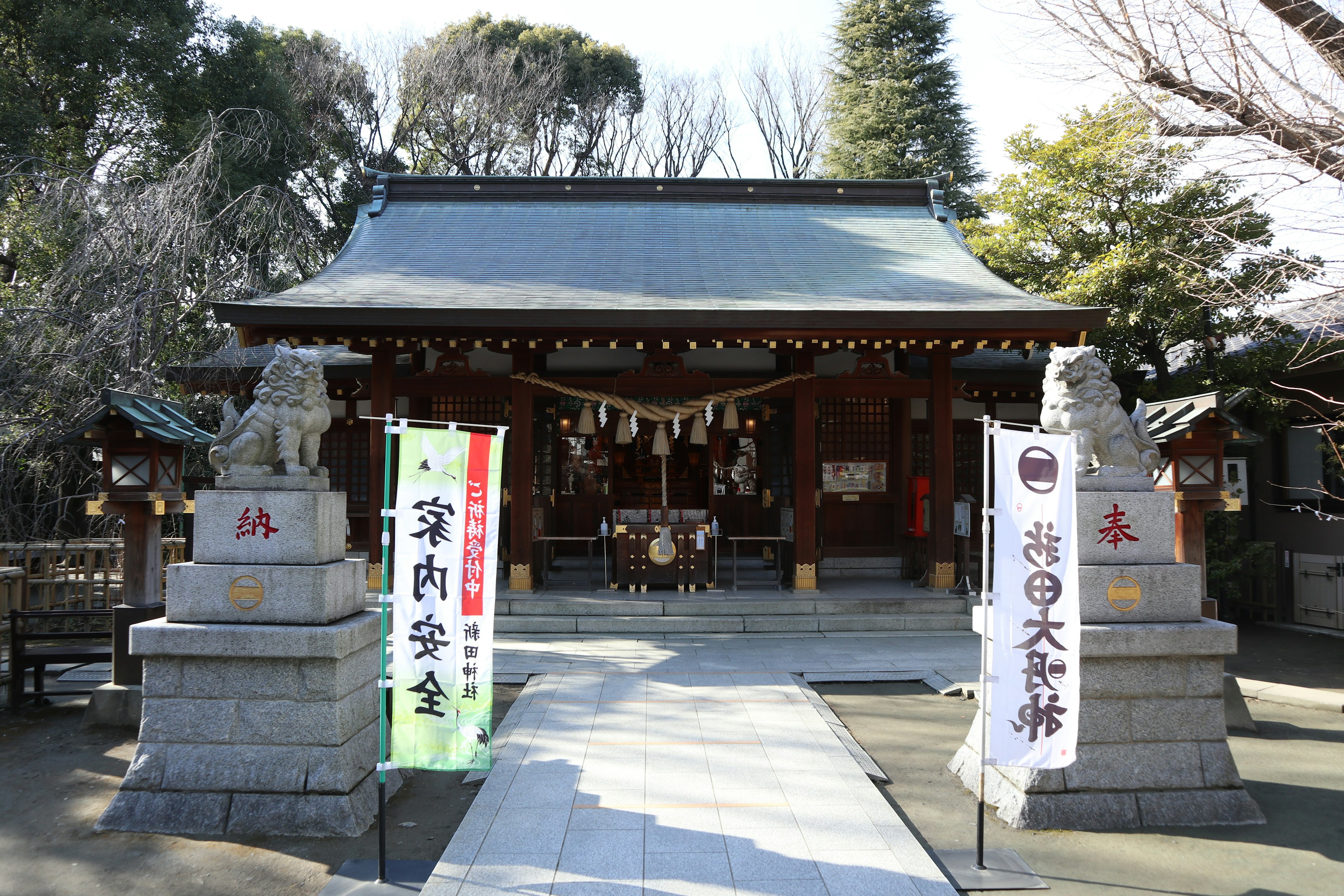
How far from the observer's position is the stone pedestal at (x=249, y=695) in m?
4.33

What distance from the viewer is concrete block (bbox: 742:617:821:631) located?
9.43 m

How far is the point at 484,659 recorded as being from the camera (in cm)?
395

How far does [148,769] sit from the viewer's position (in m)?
4.41

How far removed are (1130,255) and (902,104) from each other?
46.9 feet

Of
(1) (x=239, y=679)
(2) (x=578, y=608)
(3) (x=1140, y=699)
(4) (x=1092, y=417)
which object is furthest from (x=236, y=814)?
(4) (x=1092, y=417)

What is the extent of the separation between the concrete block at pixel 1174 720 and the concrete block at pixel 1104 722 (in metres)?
0.06

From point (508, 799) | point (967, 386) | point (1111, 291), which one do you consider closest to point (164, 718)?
point (508, 799)

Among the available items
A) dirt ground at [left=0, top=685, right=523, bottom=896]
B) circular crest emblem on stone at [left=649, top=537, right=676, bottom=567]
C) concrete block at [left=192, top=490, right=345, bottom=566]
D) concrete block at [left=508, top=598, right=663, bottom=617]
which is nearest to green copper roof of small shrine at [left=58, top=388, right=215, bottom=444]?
concrete block at [left=192, top=490, right=345, bottom=566]

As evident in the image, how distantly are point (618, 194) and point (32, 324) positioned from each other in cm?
908

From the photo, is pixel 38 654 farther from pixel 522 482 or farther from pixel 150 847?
pixel 522 482

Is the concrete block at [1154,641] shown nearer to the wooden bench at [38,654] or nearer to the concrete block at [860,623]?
the wooden bench at [38,654]

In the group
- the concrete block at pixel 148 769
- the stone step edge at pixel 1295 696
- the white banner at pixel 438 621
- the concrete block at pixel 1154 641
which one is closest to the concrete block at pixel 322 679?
the white banner at pixel 438 621

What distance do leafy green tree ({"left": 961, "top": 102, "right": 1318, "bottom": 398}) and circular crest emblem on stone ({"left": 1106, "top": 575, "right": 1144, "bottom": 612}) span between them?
6.27 m

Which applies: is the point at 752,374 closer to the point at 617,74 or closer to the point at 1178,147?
the point at 1178,147
